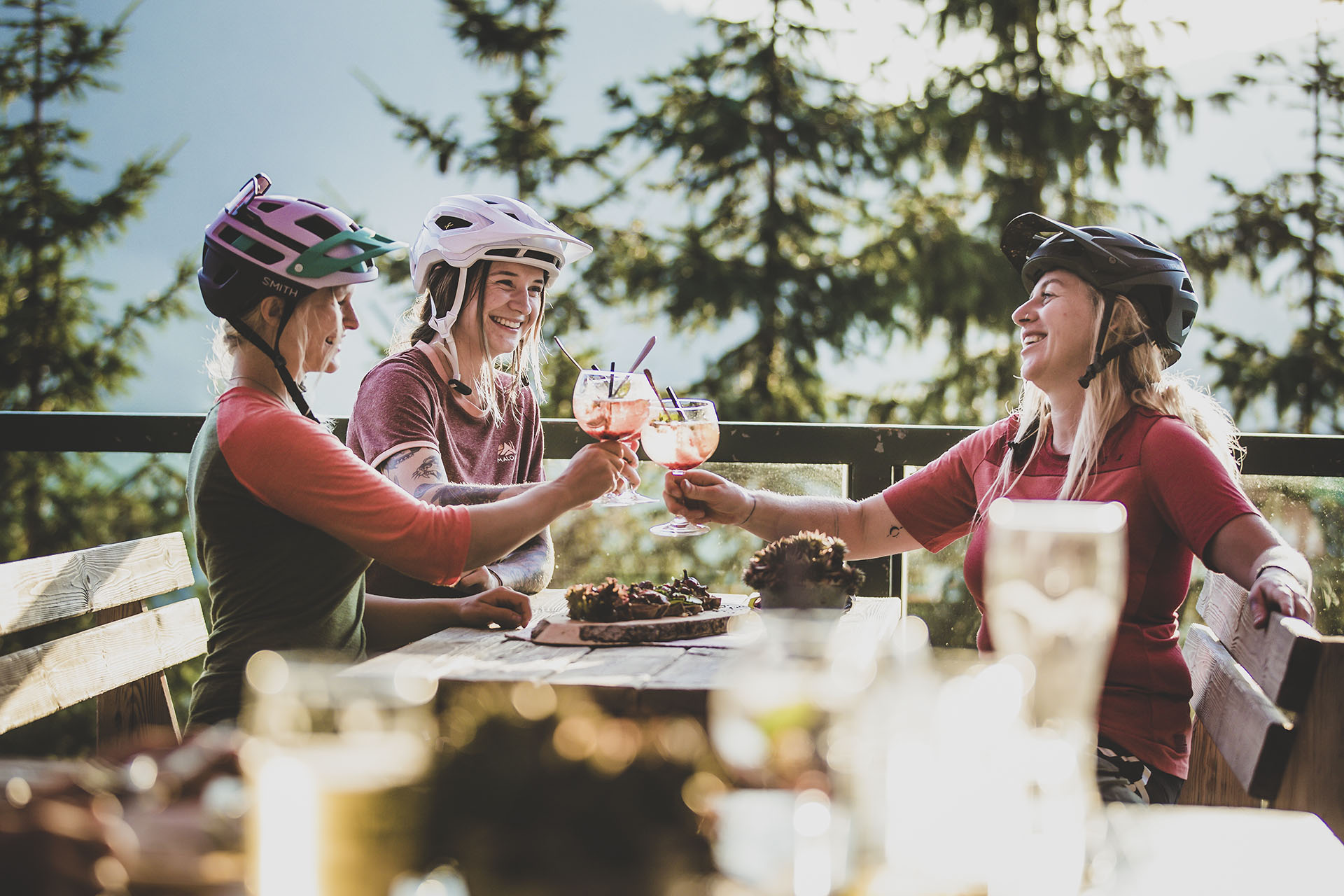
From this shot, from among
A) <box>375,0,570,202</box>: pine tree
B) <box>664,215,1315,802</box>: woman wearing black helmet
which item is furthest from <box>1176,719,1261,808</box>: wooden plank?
<box>375,0,570,202</box>: pine tree

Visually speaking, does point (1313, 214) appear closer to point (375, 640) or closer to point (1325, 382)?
point (1325, 382)

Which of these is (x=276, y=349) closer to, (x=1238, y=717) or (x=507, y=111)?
(x=1238, y=717)

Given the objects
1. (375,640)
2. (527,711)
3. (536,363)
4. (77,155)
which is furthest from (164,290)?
(527,711)

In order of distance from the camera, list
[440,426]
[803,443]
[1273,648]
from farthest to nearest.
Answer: [803,443], [440,426], [1273,648]

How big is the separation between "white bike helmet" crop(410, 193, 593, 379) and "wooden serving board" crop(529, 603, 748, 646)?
1.03 m

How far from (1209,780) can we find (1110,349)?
1026 millimetres

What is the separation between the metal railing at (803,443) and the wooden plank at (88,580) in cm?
92

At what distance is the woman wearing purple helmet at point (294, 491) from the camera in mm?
1933

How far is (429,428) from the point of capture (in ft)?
8.47

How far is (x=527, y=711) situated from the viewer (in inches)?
34.0

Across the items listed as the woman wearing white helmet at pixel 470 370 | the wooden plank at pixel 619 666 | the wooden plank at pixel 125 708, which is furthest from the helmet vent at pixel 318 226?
the wooden plank at pixel 125 708

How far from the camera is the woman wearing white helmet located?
2.56 metres

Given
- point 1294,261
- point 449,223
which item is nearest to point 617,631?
point 449,223

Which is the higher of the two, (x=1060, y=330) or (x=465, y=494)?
(x=1060, y=330)
